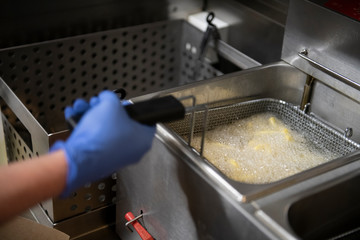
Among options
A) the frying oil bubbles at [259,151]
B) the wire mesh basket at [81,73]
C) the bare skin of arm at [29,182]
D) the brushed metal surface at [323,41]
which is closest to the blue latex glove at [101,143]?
the bare skin of arm at [29,182]

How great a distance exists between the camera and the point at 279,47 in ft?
5.50

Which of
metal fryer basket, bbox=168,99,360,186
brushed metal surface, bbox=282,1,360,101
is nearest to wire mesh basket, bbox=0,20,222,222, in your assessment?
metal fryer basket, bbox=168,99,360,186

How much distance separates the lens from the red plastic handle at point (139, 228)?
132 cm

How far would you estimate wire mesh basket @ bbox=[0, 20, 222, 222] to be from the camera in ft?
4.79

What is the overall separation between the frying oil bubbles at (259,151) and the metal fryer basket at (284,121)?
0.02 meters

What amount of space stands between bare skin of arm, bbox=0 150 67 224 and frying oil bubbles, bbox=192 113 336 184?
0.47 m

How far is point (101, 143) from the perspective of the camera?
91cm

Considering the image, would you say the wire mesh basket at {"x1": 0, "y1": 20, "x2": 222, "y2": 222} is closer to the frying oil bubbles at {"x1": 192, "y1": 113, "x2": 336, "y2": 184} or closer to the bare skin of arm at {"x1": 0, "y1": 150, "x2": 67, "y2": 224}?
the frying oil bubbles at {"x1": 192, "y1": 113, "x2": 336, "y2": 184}

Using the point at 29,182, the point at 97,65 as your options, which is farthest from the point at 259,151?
the point at 97,65

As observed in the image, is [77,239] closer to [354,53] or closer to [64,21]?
[64,21]

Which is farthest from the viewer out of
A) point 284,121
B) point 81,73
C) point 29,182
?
point 81,73

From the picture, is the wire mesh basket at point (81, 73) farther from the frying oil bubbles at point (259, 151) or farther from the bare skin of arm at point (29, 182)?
the bare skin of arm at point (29, 182)

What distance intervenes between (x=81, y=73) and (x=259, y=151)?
0.77 m

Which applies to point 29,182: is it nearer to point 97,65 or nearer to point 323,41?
point 323,41
